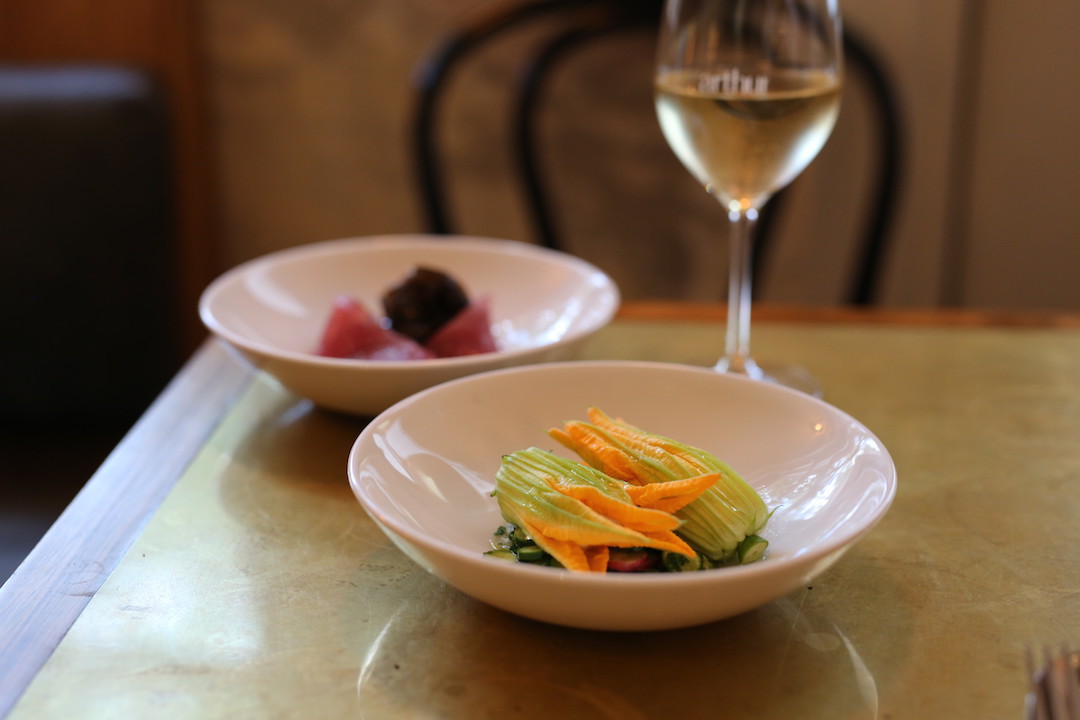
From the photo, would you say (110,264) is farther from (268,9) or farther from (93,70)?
(268,9)

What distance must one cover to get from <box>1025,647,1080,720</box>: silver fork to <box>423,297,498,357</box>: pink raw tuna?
47 cm

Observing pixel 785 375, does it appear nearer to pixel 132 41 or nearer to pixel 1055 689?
pixel 1055 689

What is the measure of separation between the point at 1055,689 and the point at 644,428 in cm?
30

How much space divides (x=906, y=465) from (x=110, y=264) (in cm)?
114

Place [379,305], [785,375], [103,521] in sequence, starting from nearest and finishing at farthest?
[103,521], [785,375], [379,305]

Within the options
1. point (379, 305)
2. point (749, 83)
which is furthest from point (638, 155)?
point (749, 83)

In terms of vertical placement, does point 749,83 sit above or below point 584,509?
above

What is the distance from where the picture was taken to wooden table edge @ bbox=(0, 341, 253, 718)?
534mm

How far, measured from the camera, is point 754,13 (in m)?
0.77

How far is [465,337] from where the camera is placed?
84 cm

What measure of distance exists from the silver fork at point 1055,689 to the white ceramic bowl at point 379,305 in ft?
1.31

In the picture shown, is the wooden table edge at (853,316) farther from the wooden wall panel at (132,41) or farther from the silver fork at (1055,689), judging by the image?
the wooden wall panel at (132,41)

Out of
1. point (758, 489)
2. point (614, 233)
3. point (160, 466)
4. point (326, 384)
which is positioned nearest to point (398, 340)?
point (326, 384)

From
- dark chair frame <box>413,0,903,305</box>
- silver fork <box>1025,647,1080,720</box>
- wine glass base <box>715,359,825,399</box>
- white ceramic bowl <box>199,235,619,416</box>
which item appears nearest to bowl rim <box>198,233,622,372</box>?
white ceramic bowl <box>199,235,619,416</box>
